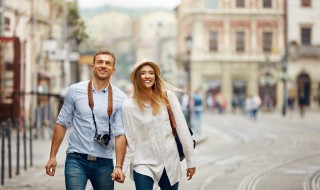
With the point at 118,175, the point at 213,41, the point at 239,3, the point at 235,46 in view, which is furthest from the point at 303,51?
the point at 118,175

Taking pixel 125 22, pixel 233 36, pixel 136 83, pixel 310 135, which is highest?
pixel 125 22

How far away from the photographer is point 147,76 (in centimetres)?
620

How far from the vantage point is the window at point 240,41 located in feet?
212

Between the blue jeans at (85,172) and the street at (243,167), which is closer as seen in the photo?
the blue jeans at (85,172)

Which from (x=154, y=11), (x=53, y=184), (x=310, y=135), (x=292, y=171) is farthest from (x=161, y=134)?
(x=154, y=11)

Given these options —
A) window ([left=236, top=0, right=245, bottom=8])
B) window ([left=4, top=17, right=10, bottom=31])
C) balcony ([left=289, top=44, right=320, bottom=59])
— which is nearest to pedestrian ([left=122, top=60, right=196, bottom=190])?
window ([left=4, top=17, right=10, bottom=31])

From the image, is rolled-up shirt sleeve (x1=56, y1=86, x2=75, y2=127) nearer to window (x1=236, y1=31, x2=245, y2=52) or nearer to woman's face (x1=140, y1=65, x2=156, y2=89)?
woman's face (x1=140, y1=65, x2=156, y2=89)

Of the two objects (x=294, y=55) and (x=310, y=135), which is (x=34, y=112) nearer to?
(x=310, y=135)

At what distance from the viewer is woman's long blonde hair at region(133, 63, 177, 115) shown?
6141 millimetres

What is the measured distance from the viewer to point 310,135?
26.7 m

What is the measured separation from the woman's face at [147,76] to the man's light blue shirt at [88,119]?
12.1 inches

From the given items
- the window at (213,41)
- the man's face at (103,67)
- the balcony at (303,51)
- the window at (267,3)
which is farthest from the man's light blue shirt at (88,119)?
the window at (267,3)

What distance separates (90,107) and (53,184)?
596 cm

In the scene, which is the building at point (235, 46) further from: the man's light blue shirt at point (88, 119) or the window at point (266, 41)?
the man's light blue shirt at point (88, 119)
